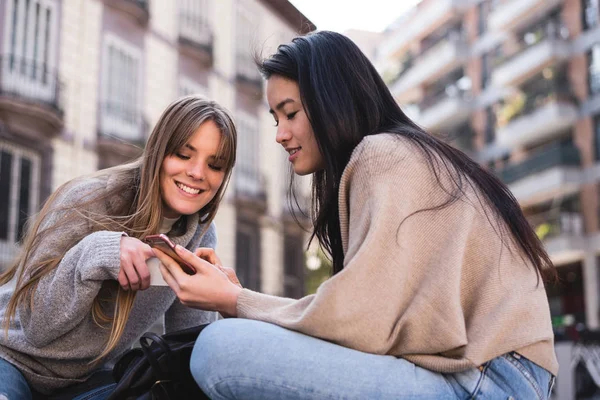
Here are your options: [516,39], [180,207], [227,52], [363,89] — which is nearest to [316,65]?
[363,89]

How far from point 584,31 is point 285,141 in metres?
16.2

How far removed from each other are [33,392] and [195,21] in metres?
10.0

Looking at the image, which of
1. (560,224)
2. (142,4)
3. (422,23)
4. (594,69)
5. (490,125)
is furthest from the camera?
(422,23)

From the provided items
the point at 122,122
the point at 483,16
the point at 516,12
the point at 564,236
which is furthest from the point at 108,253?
the point at 483,16

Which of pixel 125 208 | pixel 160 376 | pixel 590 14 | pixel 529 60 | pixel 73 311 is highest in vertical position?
pixel 590 14

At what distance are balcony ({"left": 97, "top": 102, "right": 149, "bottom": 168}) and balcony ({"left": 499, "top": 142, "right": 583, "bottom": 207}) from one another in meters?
9.05

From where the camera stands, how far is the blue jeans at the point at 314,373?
120cm

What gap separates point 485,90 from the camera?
19.1 meters

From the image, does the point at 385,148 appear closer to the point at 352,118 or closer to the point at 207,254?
the point at 352,118

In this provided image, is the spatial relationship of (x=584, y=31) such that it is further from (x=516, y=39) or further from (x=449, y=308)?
(x=449, y=308)

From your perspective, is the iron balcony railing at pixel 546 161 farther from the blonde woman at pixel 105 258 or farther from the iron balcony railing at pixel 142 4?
the blonde woman at pixel 105 258

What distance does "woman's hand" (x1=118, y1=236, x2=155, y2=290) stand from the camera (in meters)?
1.53

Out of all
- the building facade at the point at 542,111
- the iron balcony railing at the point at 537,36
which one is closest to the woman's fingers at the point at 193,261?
the building facade at the point at 542,111

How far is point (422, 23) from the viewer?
21.0 m
